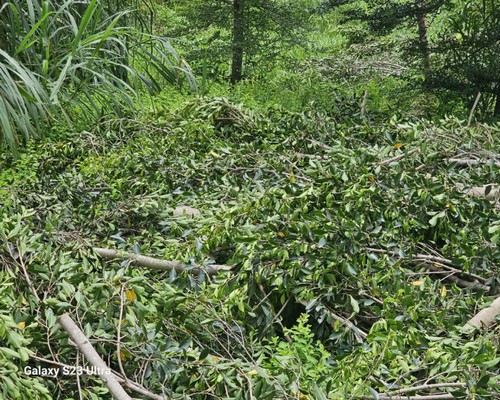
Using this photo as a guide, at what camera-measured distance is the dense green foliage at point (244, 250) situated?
196 centimetres

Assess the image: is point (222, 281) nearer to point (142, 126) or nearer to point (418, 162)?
point (418, 162)

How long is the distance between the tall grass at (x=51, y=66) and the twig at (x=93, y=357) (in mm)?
1801

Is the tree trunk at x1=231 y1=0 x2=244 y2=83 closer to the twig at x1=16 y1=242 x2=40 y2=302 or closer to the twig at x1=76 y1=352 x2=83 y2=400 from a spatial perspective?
the twig at x1=16 y1=242 x2=40 y2=302

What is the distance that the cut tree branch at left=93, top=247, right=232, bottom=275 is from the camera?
2.61 meters

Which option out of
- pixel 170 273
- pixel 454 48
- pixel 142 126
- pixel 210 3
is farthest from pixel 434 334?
pixel 210 3

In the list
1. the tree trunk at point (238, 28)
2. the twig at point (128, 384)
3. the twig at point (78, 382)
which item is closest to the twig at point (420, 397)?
the twig at point (128, 384)

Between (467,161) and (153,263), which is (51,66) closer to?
(153,263)

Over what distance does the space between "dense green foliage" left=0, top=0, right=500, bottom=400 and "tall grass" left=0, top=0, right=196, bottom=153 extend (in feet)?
0.10

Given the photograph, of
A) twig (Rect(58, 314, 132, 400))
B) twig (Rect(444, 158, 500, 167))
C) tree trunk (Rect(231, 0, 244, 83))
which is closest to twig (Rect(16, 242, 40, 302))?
twig (Rect(58, 314, 132, 400))

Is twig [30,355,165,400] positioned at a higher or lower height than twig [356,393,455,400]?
higher

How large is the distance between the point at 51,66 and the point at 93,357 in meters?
2.88

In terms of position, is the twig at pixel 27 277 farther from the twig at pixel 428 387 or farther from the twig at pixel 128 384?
the twig at pixel 428 387

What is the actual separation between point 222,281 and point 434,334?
30.1 inches

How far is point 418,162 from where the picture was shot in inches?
124
